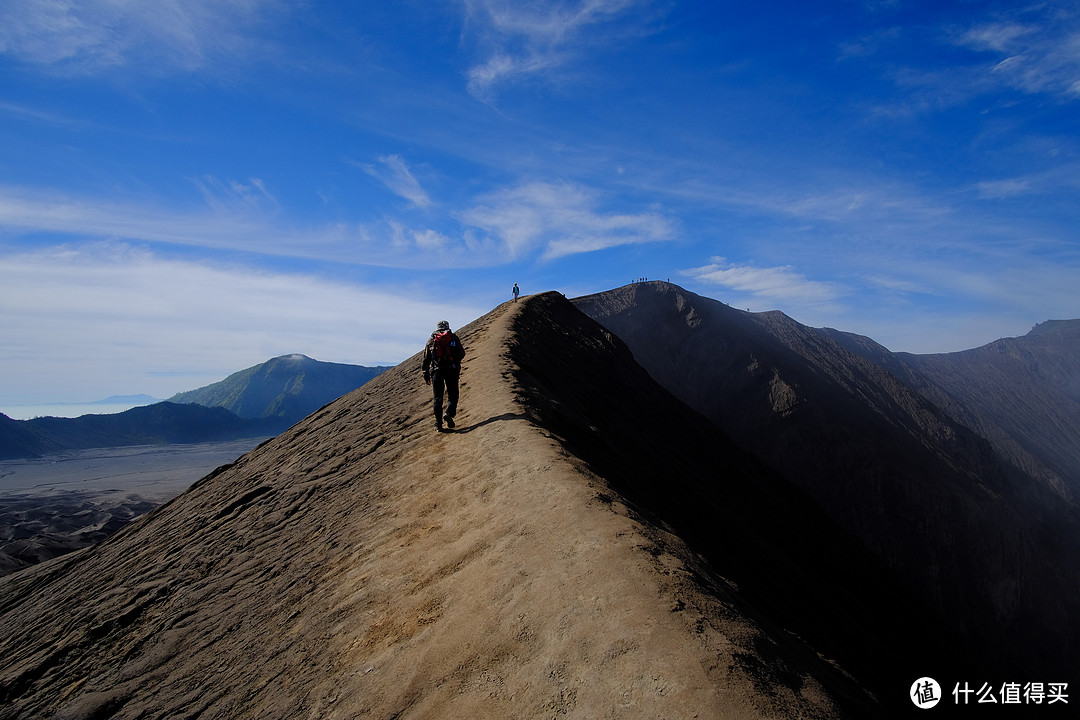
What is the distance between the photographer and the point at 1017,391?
71750 mm

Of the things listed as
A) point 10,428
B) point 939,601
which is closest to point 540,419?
point 939,601

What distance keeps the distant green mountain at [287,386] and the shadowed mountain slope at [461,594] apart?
158659 millimetres

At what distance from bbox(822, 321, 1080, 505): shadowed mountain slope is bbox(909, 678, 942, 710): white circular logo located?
61.2 metres

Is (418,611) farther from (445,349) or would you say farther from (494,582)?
(445,349)

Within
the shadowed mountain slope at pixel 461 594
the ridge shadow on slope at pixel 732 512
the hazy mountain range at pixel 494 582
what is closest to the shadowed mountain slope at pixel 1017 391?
the ridge shadow on slope at pixel 732 512

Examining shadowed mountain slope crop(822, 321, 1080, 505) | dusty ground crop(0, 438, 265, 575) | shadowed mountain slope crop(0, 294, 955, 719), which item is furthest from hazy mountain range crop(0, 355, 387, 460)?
shadowed mountain slope crop(0, 294, 955, 719)

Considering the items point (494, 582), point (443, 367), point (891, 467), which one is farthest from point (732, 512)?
point (891, 467)

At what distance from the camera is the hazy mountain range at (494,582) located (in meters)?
3.14

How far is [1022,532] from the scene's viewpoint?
3353 centimetres

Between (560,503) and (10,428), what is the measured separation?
13688cm

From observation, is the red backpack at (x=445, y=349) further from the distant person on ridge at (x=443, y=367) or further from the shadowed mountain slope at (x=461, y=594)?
the shadowed mountain slope at (x=461, y=594)

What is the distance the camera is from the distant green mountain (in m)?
163

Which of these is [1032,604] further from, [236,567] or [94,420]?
[94,420]

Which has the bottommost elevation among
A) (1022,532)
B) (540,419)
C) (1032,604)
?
(1032,604)
